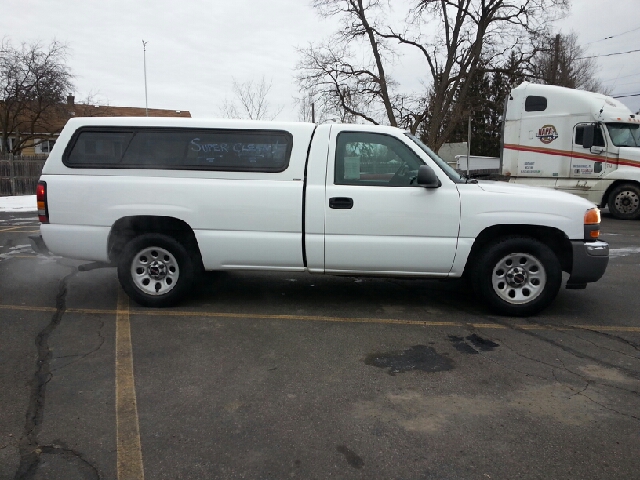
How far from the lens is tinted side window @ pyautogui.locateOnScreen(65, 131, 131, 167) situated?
529 centimetres

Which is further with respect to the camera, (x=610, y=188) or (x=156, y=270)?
(x=610, y=188)

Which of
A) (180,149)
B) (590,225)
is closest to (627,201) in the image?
(590,225)

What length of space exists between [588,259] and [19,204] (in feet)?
59.5

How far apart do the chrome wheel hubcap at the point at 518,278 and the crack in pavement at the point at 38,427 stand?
393 centimetres

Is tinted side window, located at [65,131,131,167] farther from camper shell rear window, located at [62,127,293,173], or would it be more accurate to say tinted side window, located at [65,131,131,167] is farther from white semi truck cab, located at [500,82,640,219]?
white semi truck cab, located at [500,82,640,219]

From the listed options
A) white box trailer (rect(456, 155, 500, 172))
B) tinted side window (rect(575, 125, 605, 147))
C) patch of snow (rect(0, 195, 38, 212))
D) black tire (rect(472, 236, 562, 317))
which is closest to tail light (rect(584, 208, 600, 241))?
black tire (rect(472, 236, 562, 317))

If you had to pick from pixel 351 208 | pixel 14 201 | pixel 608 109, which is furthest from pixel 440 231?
pixel 14 201

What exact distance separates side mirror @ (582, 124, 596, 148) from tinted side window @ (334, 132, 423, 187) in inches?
425

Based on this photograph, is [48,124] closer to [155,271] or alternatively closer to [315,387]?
[155,271]

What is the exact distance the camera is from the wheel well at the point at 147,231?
17.3ft


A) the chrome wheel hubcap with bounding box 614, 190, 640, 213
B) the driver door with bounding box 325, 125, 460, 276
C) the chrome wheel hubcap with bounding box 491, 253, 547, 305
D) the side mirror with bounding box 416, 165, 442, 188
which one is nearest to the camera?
the side mirror with bounding box 416, 165, 442, 188

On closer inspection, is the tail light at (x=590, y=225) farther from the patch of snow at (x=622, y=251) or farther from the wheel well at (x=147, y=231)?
the patch of snow at (x=622, y=251)

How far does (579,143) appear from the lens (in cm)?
1405

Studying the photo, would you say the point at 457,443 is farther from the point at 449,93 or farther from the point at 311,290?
the point at 449,93
